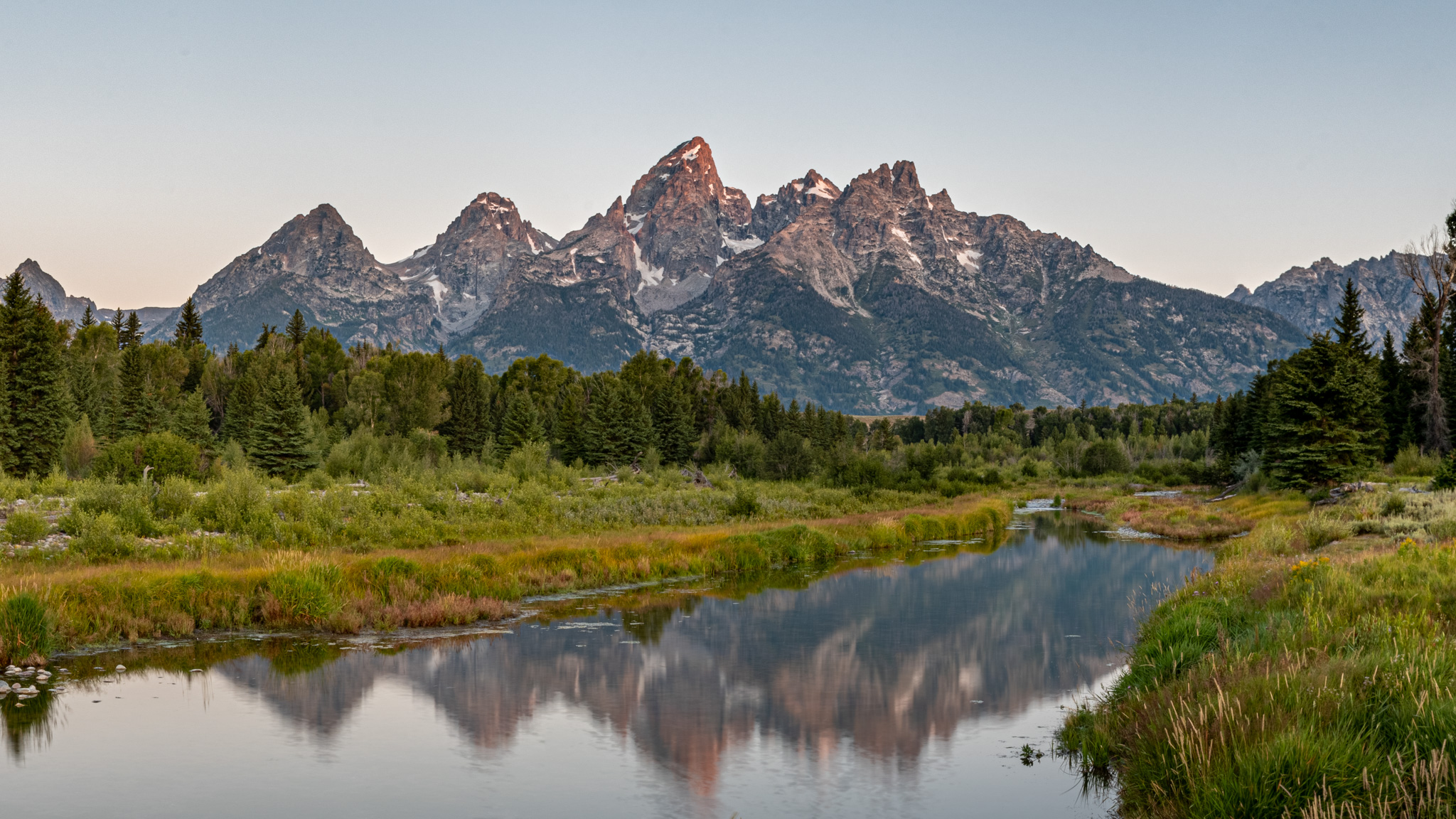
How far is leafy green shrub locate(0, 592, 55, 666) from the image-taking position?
18.9m

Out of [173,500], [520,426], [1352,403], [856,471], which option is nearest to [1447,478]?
[1352,403]

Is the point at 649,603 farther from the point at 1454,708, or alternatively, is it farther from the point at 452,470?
the point at 452,470

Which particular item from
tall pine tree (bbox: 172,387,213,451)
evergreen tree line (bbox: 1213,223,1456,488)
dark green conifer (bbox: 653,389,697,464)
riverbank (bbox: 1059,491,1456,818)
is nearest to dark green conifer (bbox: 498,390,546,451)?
dark green conifer (bbox: 653,389,697,464)

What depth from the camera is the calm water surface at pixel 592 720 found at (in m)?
13.4

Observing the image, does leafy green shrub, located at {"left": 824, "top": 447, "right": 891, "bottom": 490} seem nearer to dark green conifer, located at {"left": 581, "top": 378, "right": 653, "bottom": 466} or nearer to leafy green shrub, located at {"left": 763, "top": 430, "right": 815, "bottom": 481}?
leafy green shrub, located at {"left": 763, "top": 430, "right": 815, "bottom": 481}

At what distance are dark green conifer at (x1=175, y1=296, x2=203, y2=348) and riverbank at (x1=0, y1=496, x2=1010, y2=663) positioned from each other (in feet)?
379

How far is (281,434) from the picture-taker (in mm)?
67750

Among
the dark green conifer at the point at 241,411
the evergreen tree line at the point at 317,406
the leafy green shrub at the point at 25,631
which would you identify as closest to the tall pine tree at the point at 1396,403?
the evergreen tree line at the point at 317,406

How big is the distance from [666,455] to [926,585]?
71315 mm

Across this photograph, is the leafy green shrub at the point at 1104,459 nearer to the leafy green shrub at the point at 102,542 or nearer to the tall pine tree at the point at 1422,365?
the tall pine tree at the point at 1422,365

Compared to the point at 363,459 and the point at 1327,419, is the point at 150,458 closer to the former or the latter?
the point at 363,459

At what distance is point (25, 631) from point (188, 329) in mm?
133512

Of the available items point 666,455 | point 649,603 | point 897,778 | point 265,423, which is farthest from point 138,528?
point 666,455

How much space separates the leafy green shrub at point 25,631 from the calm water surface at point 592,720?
0.66m
